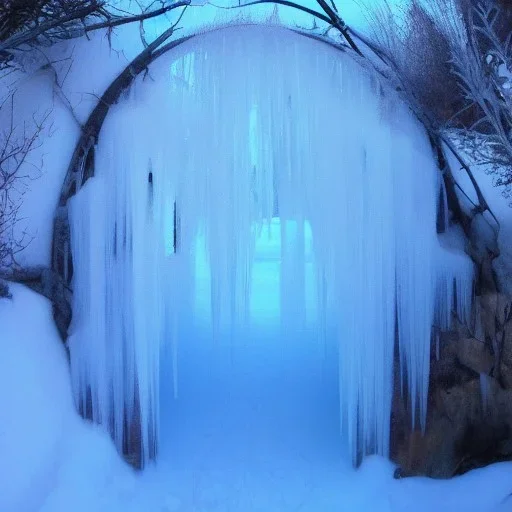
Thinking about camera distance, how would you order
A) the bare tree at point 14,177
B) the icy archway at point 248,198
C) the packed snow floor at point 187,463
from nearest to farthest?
the packed snow floor at point 187,463, the bare tree at point 14,177, the icy archway at point 248,198

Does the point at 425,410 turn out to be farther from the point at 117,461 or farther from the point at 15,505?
the point at 15,505

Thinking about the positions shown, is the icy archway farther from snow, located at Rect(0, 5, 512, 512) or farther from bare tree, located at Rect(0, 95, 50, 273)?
bare tree, located at Rect(0, 95, 50, 273)

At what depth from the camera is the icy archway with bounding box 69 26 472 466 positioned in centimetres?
417

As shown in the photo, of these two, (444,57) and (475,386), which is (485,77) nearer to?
(444,57)

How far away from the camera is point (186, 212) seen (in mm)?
4211

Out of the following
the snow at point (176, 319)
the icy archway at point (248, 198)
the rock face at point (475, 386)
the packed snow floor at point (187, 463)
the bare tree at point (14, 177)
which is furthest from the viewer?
the rock face at point (475, 386)

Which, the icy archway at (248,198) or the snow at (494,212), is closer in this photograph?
the icy archway at (248,198)

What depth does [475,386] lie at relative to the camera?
175 inches

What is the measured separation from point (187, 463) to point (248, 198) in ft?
7.44

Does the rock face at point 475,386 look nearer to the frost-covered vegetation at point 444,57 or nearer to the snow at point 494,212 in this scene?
the snow at point 494,212

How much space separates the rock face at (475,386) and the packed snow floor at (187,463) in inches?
7.8

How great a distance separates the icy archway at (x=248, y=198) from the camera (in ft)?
13.7

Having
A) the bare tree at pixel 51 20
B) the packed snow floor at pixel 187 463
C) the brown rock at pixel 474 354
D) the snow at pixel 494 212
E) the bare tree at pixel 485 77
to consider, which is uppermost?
the bare tree at pixel 51 20

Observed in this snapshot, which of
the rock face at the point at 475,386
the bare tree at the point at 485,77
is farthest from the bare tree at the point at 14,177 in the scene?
the rock face at the point at 475,386
